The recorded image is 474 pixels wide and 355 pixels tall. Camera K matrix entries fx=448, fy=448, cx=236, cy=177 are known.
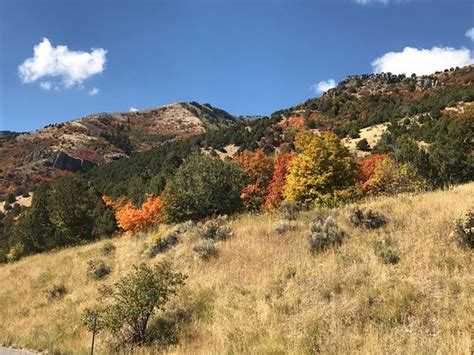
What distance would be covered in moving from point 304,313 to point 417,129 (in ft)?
213

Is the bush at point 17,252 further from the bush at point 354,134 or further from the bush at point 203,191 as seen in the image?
the bush at point 354,134

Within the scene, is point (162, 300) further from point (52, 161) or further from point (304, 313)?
point (52, 161)

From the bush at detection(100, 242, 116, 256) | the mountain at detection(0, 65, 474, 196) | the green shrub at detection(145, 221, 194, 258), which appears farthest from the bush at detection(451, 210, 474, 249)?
the mountain at detection(0, 65, 474, 196)

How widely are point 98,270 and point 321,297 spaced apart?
1234 centimetres

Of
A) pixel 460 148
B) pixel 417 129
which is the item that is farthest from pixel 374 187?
pixel 417 129

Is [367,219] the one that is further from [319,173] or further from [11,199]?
[11,199]

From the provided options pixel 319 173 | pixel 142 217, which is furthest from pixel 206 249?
pixel 142 217

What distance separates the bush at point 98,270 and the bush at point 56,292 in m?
1.15

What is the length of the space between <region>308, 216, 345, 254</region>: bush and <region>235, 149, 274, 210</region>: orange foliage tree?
105 ft

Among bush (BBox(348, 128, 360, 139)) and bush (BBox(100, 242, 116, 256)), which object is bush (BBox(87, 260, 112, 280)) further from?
bush (BBox(348, 128, 360, 139))

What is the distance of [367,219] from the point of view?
12.9m

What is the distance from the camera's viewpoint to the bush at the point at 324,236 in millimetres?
12250

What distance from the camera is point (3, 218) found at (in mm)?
90250

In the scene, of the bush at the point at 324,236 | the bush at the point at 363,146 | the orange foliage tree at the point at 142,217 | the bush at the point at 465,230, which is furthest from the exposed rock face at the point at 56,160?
the bush at the point at 465,230
